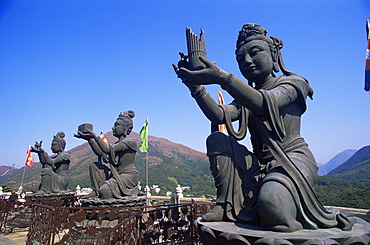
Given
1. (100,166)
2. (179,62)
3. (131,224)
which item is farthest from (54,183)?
(179,62)

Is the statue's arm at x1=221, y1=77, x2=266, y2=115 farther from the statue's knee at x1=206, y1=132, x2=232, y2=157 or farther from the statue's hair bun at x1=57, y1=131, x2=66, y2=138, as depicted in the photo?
the statue's hair bun at x1=57, y1=131, x2=66, y2=138

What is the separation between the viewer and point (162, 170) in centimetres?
4056

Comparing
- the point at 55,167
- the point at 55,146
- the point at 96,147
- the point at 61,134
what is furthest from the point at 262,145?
the point at 61,134

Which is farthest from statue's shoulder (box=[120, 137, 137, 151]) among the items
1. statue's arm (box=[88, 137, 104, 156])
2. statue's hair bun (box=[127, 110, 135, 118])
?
statue's hair bun (box=[127, 110, 135, 118])

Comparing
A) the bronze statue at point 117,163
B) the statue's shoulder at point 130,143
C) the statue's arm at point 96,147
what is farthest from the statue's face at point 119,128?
the statue's arm at point 96,147

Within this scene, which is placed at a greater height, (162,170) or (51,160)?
(162,170)

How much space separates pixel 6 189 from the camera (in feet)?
61.3

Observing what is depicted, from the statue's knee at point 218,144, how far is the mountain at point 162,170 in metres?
19.1

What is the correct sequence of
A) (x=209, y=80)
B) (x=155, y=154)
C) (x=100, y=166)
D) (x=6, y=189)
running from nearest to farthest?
(x=209, y=80)
(x=100, y=166)
(x=6, y=189)
(x=155, y=154)

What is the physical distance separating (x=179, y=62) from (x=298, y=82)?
5.12ft

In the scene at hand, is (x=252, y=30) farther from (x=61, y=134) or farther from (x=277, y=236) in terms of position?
(x=61, y=134)

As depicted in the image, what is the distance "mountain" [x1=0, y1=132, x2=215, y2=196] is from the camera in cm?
3156

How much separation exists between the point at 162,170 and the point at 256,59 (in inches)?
1515

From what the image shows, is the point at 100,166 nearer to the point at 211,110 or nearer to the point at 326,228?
the point at 211,110
